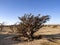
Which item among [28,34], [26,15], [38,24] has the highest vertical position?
[26,15]

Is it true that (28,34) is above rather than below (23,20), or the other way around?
below

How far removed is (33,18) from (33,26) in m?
0.98

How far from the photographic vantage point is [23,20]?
59.1 feet

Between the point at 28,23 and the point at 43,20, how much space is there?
205 cm

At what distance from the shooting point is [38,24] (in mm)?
17984

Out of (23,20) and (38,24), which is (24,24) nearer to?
(23,20)

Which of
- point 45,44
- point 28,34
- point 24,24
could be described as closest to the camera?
point 45,44

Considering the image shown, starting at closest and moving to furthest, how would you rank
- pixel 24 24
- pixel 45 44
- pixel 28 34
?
pixel 45 44 → pixel 28 34 → pixel 24 24

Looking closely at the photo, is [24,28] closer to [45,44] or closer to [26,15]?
[26,15]

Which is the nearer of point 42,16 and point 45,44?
point 45,44

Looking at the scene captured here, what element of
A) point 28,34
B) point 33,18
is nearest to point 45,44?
point 28,34

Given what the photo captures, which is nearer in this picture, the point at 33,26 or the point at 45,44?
the point at 45,44

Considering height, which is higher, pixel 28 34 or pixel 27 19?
pixel 27 19

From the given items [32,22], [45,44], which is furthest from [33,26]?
[45,44]
